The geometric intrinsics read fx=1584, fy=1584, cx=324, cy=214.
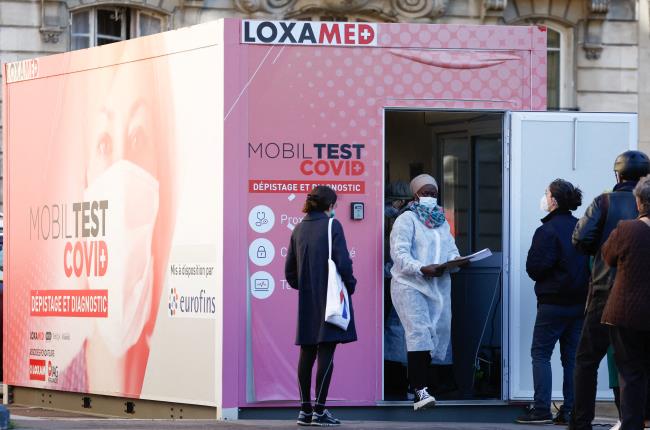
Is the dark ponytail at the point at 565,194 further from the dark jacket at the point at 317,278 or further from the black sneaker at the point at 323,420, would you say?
the black sneaker at the point at 323,420

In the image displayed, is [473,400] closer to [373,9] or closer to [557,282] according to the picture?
[557,282]

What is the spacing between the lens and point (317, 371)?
10.7 meters

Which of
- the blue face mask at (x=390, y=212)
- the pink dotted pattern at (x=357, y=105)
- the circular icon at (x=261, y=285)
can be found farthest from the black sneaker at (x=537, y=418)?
the circular icon at (x=261, y=285)

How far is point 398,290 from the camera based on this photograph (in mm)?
11711

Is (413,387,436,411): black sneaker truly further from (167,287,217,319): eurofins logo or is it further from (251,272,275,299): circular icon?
(167,287,217,319): eurofins logo

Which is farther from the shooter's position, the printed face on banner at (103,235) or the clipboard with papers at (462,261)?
the printed face on banner at (103,235)

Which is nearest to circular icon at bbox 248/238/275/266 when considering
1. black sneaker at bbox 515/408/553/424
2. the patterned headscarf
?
the patterned headscarf

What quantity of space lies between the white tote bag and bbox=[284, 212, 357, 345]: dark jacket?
0.09ft

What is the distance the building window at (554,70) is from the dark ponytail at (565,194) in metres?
16.7

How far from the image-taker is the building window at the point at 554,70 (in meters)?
28.0

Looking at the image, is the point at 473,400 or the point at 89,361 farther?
the point at 89,361

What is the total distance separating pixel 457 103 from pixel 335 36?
3.47 ft

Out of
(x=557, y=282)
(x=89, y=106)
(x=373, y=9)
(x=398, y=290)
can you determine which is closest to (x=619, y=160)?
(x=557, y=282)

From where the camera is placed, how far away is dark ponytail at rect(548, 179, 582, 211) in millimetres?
11398
